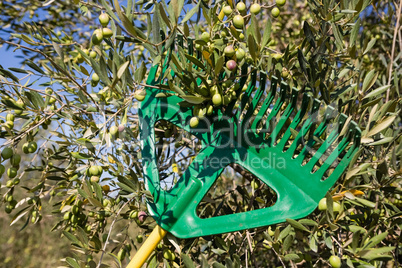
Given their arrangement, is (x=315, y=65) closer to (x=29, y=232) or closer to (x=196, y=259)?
(x=196, y=259)

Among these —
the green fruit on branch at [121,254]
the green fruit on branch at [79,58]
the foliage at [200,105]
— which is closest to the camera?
the foliage at [200,105]

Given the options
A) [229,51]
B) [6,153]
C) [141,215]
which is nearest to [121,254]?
[141,215]

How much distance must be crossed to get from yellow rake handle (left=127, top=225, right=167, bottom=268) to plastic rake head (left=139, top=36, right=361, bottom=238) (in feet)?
0.11

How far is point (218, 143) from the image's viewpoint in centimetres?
87

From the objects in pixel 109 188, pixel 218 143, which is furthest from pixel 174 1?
pixel 109 188

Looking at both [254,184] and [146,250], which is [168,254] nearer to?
[146,250]

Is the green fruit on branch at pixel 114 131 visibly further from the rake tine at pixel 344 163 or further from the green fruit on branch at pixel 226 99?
the rake tine at pixel 344 163

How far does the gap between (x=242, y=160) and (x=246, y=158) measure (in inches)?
0.5

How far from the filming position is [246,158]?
85 cm

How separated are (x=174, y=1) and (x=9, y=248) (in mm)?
5328

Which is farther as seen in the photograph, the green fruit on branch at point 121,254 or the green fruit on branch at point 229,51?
the green fruit on branch at point 121,254

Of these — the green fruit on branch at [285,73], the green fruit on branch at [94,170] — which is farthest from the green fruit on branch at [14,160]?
the green fruit on branch at [285,73]

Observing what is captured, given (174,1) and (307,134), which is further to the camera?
(307,134)

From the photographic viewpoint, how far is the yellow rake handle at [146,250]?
87 centimetres
